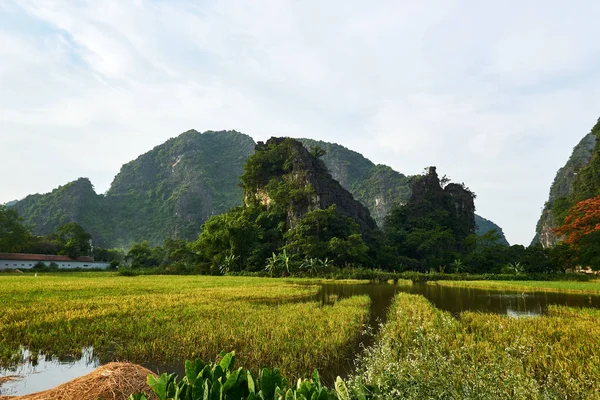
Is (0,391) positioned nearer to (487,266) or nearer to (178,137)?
(487,266)

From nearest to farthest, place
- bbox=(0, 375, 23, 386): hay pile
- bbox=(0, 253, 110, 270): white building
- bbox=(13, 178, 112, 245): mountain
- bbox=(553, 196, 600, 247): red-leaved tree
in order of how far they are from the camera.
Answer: bbox=(0, 375, 23, 386): hay pile, bbox=(553, 196, 600, 247): red-leaved tree, bbox=(0, 253, 110, 270): white building, bbox=(13, 178, 112, 245): mountain

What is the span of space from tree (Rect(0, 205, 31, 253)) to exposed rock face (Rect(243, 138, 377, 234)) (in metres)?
40.8

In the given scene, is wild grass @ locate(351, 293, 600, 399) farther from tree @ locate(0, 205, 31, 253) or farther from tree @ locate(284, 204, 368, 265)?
tree @ locate(0, 205, 31, 253)

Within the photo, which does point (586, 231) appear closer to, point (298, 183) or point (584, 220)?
point (584, 220)

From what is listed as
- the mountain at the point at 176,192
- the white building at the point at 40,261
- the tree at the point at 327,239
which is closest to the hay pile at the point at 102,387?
the tree at the point at 327,239

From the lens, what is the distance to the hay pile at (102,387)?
11.8 feet

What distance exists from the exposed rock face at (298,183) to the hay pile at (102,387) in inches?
2145

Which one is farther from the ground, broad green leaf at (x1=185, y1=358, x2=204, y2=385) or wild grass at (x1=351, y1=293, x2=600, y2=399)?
broad green leaf at (x1=185, y1=358, x2=204, y2=385)

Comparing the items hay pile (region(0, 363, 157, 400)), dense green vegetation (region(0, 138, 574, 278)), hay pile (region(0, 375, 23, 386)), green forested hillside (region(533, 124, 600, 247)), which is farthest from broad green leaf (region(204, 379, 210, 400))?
green forested hillside (region(533, 124, 600, 247))

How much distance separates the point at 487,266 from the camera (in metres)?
55.2

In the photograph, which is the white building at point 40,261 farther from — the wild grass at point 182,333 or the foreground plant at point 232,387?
the foreground plant at point 232,387

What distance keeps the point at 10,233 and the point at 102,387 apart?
235 feet

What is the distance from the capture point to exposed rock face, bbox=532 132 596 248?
87.2 m

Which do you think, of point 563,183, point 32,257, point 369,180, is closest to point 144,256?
point 32,257
